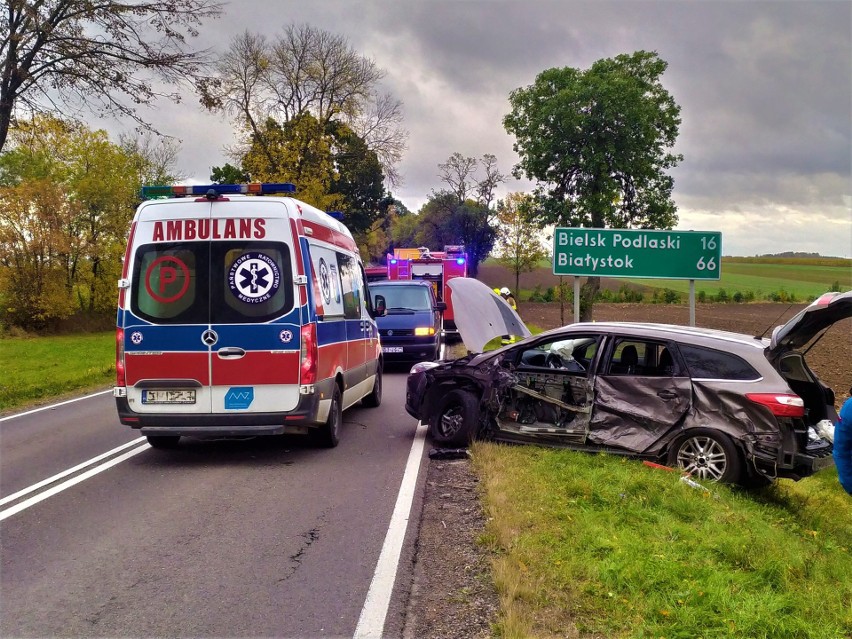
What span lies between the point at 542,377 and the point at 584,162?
2847 centimetres

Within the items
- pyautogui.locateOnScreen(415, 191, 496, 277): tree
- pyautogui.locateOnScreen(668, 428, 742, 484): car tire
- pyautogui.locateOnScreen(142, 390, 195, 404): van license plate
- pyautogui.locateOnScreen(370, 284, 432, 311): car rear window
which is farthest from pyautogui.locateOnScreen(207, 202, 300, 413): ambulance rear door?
pyautogui.locateOnScreen(415, 191, 496, 277): tree

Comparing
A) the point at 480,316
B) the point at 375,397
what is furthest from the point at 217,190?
the point at 375,397

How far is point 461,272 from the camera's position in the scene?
2777 cm

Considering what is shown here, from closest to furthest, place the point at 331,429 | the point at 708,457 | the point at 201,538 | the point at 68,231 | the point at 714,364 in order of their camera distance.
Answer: the point at 201,538 → the point at 708,457 → the point at 714,364 → the point at 331,429 → the point at 68,231

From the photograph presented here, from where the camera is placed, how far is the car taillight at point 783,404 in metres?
6.52

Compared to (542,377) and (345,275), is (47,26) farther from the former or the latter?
(542,377)

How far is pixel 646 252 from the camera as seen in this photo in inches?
540

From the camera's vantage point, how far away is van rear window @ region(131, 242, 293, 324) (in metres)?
7.77

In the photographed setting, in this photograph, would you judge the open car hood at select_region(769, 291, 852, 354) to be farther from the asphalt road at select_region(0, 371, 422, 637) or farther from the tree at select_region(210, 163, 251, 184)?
the tree at select_region(210, 163, 251, 184)

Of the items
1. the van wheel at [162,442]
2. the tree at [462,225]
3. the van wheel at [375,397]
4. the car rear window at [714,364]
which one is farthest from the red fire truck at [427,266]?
the tree at [462,225]

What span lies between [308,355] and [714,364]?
13.0 ft

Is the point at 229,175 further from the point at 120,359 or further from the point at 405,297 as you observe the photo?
the point at 120,359

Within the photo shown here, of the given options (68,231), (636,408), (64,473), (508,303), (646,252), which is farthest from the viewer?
(68,231)

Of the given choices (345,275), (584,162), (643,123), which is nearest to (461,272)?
(584,162)
